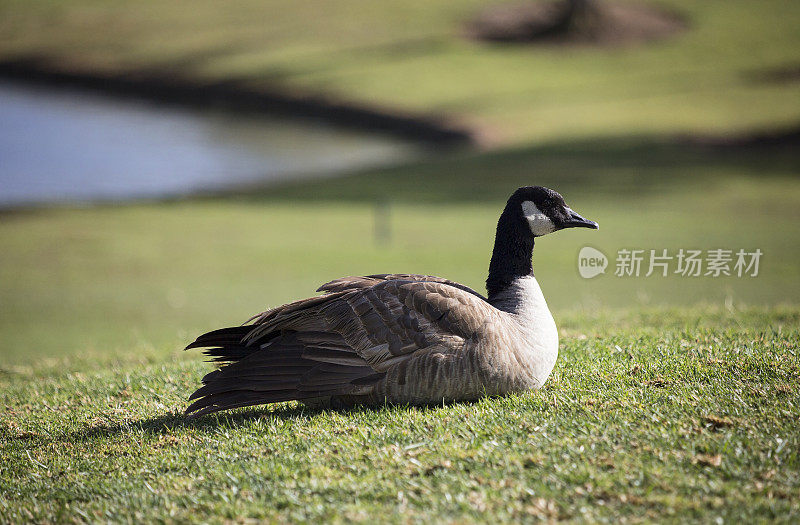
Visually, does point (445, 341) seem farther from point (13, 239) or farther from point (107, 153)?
point (107, 153)

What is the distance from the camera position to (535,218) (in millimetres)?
6027

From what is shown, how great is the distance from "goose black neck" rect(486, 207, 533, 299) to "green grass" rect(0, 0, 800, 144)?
26436 millimetres

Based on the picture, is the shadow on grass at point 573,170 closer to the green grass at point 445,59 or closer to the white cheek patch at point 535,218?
the green grass at point 445,59

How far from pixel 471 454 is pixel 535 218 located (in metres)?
2.07

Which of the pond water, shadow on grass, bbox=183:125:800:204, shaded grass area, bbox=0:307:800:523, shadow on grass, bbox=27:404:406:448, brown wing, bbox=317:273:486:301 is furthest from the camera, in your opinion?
the pond water

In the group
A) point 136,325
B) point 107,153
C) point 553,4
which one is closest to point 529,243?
point 136,325

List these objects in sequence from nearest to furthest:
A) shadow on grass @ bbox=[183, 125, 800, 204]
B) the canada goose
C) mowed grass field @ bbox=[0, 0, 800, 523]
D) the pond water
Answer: mowed grass field @ bbox=[0, 0, 800, 523], the canada goose, shadow on grass @ bbox=[183, 125, 800, 204], the pond water

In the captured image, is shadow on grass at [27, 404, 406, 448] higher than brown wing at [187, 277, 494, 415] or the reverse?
the reverse

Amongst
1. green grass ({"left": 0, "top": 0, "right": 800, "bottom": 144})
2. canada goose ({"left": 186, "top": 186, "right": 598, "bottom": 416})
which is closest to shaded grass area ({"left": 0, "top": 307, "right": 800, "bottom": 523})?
canada goose ({"left": 186, "top": 186, "right": 598, "bottom": 416})

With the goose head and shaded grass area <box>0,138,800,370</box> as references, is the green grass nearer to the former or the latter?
shaded grass area <box>0,138,800,370</box>

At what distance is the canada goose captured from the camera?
5469 millimetres

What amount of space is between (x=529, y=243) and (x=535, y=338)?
2.53 ft

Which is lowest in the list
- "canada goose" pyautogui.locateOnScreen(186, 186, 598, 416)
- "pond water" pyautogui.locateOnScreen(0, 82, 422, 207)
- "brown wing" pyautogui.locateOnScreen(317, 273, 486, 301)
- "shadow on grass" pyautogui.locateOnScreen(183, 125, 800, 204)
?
"canada goose" pyautogui.locateOnScreen(186, 186, 598, 416)

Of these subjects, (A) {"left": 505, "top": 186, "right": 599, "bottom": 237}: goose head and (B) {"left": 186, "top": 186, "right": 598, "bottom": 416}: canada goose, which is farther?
(A) {"left": 505, "top": 186, "right": 599, "bottom": 237}: goose head
